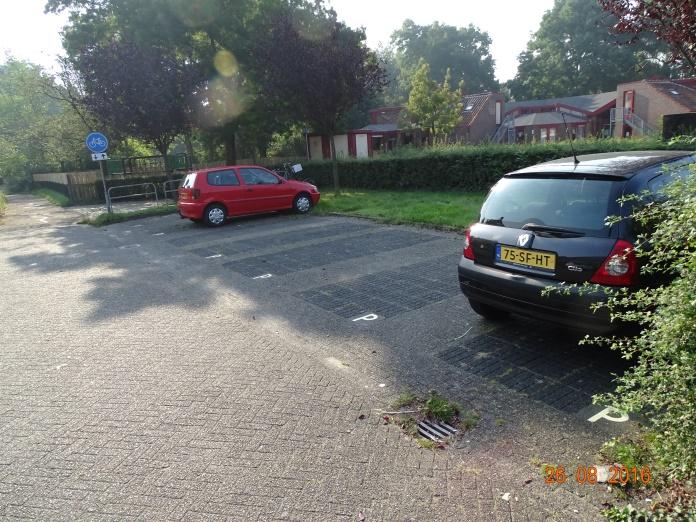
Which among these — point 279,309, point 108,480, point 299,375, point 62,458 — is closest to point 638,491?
point 299,375

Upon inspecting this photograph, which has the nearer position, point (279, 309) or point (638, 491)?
point (638, 491)

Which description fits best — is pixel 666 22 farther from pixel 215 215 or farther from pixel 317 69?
pixel 317 69

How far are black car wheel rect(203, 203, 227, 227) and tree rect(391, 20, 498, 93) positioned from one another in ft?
237

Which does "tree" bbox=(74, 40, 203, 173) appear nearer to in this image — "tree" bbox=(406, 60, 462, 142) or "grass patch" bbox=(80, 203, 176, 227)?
"grass patch" bbox=(80, 203, 176, 227)

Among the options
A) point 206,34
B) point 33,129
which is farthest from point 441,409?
point 33,129

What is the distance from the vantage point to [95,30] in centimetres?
2498

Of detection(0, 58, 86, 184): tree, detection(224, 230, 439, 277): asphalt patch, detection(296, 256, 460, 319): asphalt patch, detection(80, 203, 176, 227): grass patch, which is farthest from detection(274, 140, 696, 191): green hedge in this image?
detection(0, 58, 86, 184): tree

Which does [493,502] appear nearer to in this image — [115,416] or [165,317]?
[115,416]

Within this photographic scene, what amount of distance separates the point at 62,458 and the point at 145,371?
1.34m

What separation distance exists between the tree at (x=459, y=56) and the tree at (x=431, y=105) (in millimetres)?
41898

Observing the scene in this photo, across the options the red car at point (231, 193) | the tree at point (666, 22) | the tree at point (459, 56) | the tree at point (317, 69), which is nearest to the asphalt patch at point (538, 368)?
the tree at point (666, 22)

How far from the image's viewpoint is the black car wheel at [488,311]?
520 centimetres
